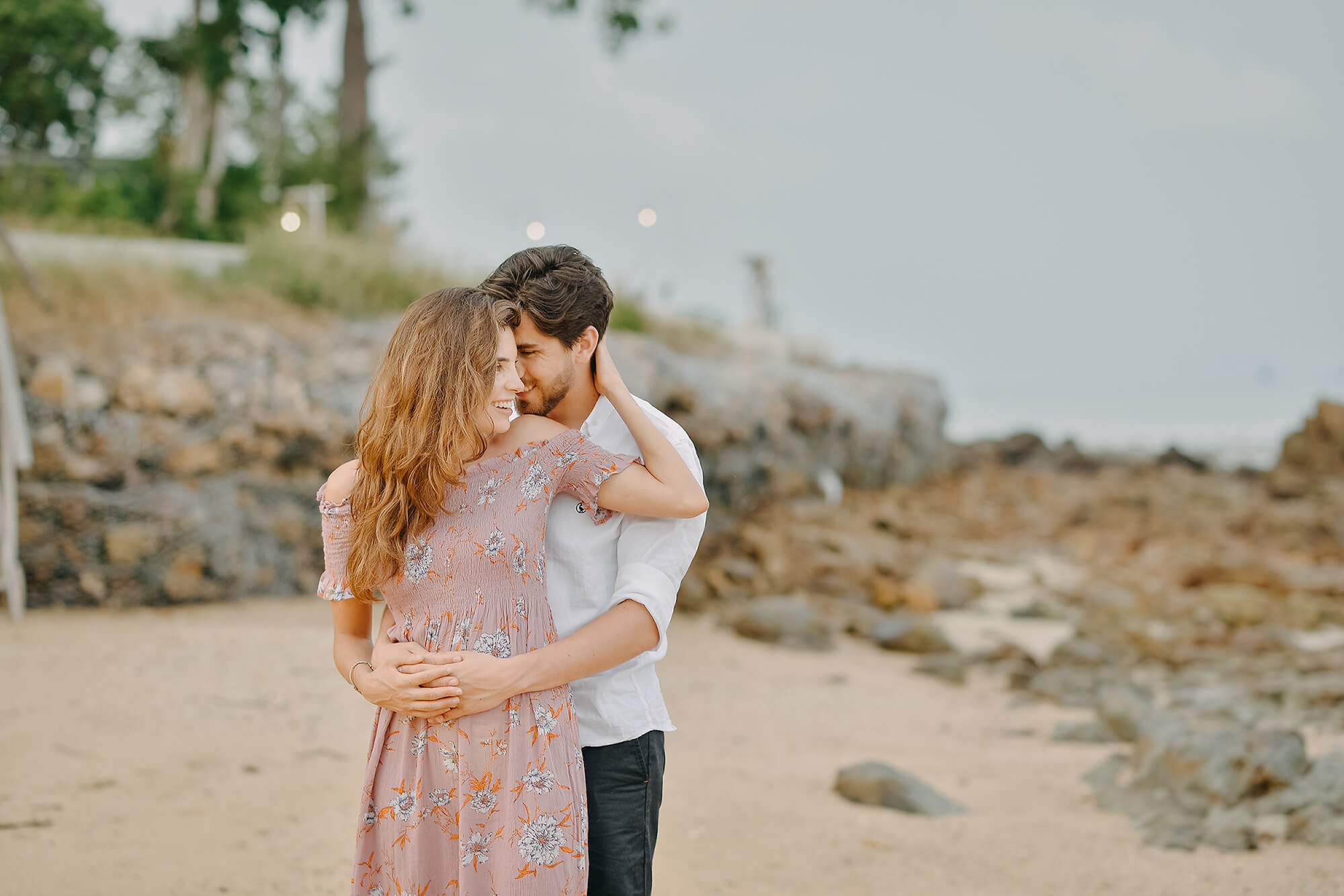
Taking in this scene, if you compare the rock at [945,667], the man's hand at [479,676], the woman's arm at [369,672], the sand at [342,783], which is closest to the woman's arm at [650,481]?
the man's hand at [479,676]

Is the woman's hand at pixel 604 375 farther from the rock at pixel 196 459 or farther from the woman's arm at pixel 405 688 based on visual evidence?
the rock at pixel 196 459

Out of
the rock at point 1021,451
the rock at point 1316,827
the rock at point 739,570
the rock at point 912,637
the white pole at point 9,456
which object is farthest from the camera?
the rock at point 1021,451

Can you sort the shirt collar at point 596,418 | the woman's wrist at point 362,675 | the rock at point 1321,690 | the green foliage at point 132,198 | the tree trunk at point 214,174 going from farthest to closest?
the tree trunk at point 214,174
the green foliage at point 132,198
the rock at point 1321,690
the shirt collar at point 596,418
the woman's wrist at point 362,675

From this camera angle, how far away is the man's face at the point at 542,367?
7.62 feet

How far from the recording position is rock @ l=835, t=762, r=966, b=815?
5000 mm

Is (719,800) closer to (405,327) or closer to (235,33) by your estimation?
(405,327)

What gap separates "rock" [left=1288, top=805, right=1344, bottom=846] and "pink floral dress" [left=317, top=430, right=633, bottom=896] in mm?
3675

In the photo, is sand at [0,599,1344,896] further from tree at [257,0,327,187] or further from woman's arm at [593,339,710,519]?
tree at [257,0,327,187]

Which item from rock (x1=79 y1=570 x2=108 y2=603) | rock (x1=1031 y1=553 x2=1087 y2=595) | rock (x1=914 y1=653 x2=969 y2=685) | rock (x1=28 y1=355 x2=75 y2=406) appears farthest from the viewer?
rock (x1=1031 y1=553 x2=1087 y2=595)

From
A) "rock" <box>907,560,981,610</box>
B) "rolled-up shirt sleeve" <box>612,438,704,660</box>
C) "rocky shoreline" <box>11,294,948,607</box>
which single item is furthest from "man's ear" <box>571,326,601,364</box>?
"rock" <box>907,560,981,610</box>

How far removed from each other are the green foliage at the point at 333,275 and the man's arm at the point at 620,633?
806 centimetres

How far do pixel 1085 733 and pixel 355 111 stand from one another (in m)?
12.7

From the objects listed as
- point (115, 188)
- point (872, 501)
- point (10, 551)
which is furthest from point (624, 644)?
point (115, 188)

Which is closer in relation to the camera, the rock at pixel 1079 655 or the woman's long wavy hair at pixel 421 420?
the woman's long wavy hair at pixel 421 420
